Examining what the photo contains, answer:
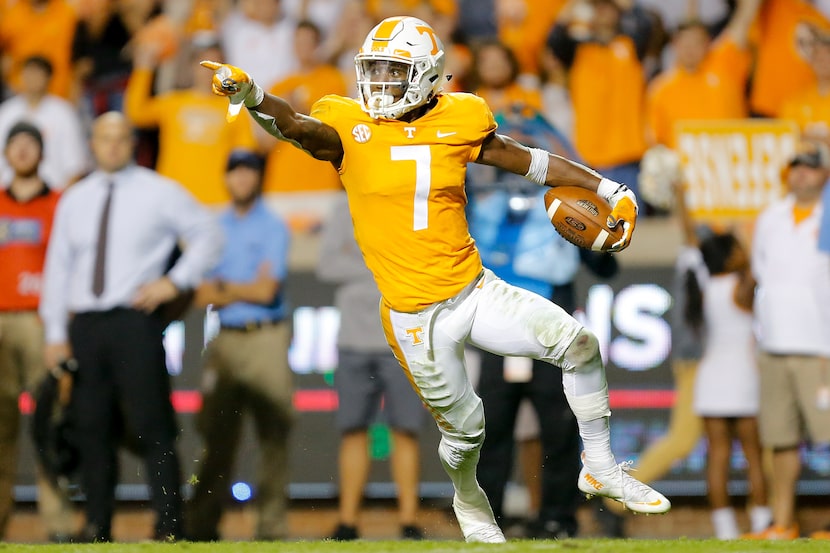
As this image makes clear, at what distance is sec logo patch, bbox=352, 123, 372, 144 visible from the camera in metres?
5.16

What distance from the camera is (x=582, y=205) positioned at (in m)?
5.30

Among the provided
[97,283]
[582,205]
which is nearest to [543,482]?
[582,205]

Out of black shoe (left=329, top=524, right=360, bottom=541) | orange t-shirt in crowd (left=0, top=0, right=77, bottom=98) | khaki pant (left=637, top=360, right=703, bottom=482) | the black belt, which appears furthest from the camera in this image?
orange t-shirt in crowd (left=0, top=0, right=77, bottom=98)

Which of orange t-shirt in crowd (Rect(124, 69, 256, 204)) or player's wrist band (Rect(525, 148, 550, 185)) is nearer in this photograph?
player's wrist band (Rect(525, 148, 550, 185))

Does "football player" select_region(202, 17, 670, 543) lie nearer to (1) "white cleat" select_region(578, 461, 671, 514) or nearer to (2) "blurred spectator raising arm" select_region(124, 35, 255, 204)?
(1) "white cleat" select_region(578, 461, 671, 514)

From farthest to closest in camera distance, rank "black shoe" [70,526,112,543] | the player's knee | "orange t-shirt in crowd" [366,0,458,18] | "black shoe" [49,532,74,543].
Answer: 1. "orange t-shirt in crowd" [366,0,458,18]
2. "black shoe" [49,532,74,543]
3. "black shoe" [70,526,112,543]
4. the player's knee

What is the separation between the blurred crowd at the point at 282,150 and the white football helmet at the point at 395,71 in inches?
68.0

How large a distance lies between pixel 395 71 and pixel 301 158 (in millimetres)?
3894

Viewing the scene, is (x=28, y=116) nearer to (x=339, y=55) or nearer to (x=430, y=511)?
(x=339, y=55)

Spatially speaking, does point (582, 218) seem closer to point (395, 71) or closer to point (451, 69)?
point (395, 71)

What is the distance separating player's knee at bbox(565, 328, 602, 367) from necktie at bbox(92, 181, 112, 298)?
9.21 ft

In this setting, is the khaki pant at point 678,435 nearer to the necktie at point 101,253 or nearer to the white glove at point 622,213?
the white glove at point 622,213

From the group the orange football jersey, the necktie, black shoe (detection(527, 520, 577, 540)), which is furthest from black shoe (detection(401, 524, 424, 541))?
the orange football jersey

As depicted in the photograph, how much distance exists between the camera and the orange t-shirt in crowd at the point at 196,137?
878cm
